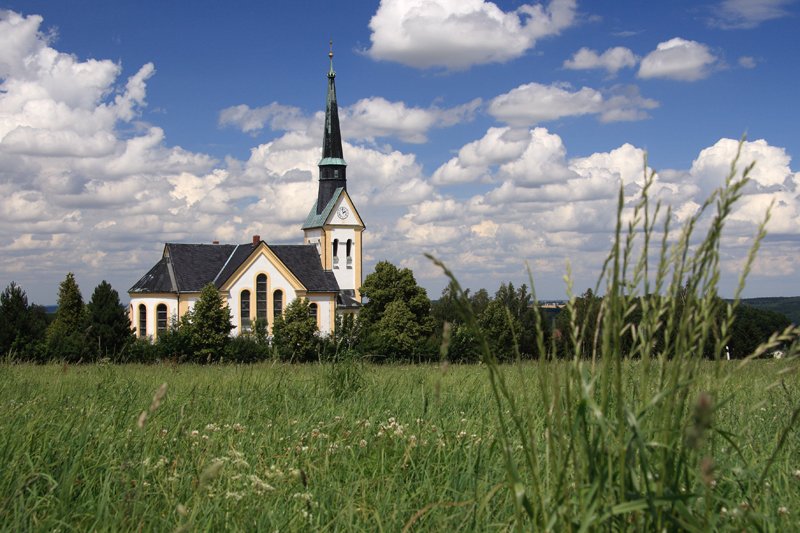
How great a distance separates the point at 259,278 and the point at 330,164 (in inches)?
638

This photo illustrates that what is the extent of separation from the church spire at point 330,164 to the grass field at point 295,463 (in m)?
65.7

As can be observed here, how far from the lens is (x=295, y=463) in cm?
410

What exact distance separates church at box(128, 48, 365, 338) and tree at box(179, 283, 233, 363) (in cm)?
509

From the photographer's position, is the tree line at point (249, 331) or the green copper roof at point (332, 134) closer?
the tree line at point (249, 331)

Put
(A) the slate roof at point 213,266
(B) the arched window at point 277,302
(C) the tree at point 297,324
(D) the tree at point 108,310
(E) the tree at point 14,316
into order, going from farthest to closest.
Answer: (B) the arched window at point 277,302, (A) the slate roof at point 213,266, (C) the tree at point 297,324, (D) the tree at point 108,310, (E) the tree at point 14,316

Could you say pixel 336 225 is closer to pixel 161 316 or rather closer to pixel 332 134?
pixel 332 134

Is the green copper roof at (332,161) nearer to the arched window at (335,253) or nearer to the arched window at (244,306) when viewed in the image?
the arched window at (335,253)

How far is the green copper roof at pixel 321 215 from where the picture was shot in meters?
69.1

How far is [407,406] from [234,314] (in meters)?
54.7

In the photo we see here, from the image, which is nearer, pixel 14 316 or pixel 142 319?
pixel 14 316

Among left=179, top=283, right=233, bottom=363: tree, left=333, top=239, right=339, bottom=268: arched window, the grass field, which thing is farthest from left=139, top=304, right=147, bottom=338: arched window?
the grass field

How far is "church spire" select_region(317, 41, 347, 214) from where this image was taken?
7150 cm

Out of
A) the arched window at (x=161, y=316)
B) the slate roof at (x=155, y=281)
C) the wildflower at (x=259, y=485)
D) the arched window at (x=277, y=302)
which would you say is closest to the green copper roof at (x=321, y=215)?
the arched window at (x=277, y=302)

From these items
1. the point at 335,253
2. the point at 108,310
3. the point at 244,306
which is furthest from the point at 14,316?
the point at 335,253
